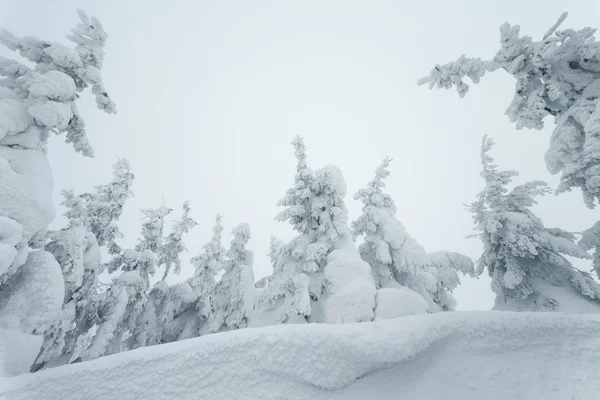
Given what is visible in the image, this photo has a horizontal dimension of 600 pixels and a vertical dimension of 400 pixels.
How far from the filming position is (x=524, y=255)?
1345cm

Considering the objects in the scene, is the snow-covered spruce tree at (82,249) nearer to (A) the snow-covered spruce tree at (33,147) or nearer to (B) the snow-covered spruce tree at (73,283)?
(B) the snow-covered spruce tree at (73,283)

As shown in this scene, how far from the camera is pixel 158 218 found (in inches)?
793

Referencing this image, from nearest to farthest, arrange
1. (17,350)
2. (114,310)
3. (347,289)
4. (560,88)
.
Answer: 1. (17,350)
2. (560,88)
3. (347,289)
4. (114,310)

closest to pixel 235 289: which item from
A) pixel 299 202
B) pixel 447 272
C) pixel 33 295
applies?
pixel 299 202

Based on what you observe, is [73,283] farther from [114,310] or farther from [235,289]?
[235,289]

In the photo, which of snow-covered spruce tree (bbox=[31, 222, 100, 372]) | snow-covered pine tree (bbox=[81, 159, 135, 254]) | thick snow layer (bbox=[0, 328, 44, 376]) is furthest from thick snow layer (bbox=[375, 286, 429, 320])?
snow-covered pine tree (bbox=[81, 159, 135, 254])

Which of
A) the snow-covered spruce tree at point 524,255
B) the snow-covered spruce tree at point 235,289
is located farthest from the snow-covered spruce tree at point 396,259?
the snow-covered spruce tree at point 235,289

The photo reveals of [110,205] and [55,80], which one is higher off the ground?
[55,80]

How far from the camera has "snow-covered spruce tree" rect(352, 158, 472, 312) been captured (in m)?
15.0

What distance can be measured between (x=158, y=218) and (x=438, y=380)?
20792 millimetres

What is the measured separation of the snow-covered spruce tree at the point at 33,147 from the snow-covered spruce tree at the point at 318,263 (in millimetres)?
7625

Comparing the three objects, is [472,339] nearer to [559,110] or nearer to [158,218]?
[559,110]

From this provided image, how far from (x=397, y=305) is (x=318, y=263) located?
446 centimetres

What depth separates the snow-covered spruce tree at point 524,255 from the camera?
12.9m
